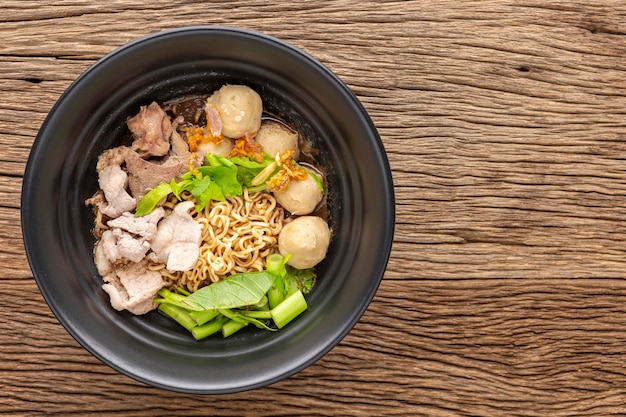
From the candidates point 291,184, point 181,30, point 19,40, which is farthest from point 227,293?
point 19,40

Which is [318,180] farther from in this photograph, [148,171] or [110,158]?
[110,158]

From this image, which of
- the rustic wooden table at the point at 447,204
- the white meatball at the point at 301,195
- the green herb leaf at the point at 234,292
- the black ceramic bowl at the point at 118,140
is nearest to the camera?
the black ceramic bowl at the point at 118,140

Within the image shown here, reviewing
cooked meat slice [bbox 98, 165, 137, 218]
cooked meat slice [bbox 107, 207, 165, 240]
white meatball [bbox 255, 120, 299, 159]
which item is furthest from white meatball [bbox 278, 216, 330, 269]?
cooked meat slice [bbox 98, 165, 137, 218]

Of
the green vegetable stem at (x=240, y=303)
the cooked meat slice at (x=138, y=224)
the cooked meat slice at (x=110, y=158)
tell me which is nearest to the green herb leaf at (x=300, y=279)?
the green vegetable stem at (x=240, y=303)

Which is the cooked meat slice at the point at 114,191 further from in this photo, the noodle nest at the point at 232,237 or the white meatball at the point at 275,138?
the white meatball at the point at 275,138

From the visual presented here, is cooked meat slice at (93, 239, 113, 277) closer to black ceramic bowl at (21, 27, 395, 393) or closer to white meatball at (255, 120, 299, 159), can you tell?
black ceramic bowl at (21, 27, 395, 393)

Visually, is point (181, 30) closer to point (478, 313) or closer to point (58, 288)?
point (58, 288)
